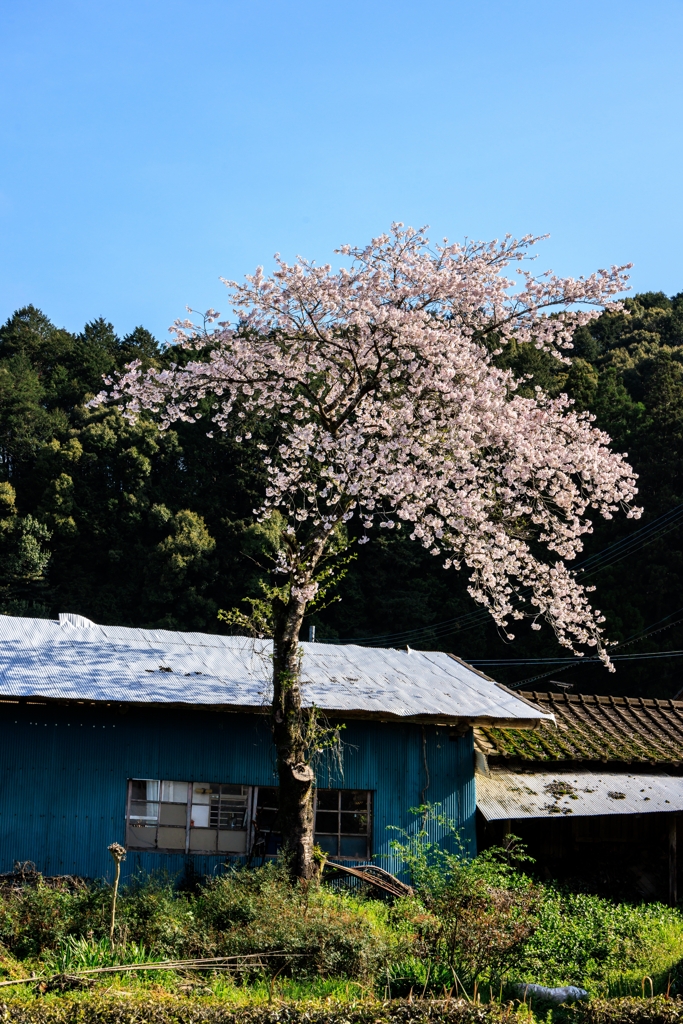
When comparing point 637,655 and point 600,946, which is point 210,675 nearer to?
point 600,946

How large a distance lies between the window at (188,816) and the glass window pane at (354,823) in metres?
1.51

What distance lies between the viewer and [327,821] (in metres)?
15.1

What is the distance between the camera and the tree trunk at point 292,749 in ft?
39.4

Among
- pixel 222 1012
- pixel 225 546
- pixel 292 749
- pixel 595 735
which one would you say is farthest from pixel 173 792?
pixel 225 546

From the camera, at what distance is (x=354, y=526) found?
44000 millimetres

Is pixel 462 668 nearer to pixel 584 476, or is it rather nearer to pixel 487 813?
pixel 487 813

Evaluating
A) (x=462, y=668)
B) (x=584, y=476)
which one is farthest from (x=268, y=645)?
(x=584, y=476)

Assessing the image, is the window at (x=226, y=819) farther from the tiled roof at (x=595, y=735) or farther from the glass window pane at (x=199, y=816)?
the tiled roof at (x=595, y=735)

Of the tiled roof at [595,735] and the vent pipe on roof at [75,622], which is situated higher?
the vent pipe on roof at [75,622]

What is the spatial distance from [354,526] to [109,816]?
100ft

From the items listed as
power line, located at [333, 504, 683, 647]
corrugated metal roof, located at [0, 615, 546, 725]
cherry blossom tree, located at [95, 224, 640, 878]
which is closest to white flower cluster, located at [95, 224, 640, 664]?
cherry blossom tree, located at [95, 224, 640, 878]

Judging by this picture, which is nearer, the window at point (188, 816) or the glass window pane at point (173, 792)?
the window at point (188, 816)

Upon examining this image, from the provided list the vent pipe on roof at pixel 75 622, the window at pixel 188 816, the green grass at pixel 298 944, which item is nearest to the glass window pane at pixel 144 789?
the window at pixel 188 816

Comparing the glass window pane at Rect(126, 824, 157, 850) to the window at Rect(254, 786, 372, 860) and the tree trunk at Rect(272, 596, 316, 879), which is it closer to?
the window at Rect(254, 786, 372, 860)
